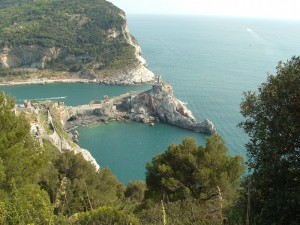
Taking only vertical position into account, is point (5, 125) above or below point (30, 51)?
above

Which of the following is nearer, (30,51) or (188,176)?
(188,176)

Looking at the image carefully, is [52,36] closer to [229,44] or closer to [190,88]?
[190,88]

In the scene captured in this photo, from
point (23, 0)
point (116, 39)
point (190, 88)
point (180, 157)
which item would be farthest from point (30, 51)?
point (180, 157)

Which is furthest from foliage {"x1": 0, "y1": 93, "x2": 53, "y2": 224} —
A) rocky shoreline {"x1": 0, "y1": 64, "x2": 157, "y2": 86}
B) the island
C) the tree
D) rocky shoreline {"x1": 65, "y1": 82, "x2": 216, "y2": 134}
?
rocky shoreline {"x1": 0, "y1": 64, "x2": 157, "y2": 86}

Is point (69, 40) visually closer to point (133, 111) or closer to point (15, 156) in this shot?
point (133, 111)

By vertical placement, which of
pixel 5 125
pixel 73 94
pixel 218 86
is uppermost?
pixel 5 125

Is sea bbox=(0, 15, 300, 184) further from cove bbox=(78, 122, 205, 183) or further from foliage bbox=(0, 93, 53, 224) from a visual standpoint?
foliage bbox=(0, 93, 53, 224)
